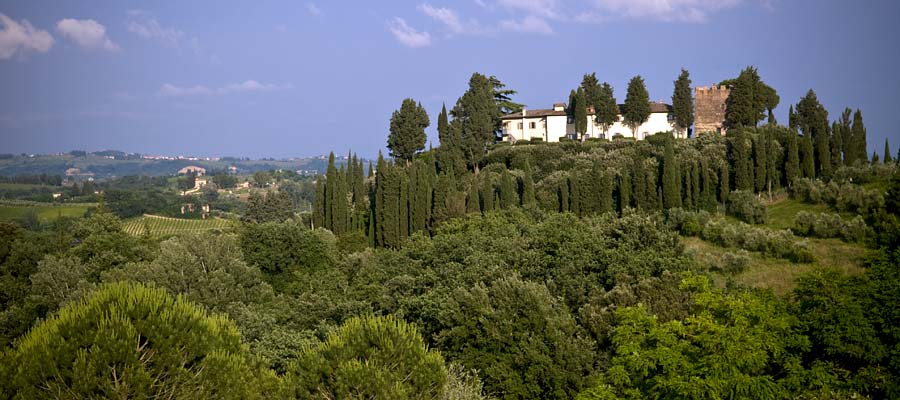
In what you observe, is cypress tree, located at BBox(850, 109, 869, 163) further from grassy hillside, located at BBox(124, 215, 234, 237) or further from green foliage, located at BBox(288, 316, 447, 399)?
grassy hillside, located at BBox(124, 215, 234, 237)

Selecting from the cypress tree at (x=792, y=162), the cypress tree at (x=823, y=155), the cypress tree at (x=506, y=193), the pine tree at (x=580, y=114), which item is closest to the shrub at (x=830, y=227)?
the cypress tree at (x=792, y=162)

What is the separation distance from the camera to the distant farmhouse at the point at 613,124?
65812mm

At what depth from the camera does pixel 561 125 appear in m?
70.1

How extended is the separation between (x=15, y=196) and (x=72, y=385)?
16987 cm

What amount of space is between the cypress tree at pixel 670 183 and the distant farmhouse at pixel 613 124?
55.7ft

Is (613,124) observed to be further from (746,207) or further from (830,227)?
(830,227)

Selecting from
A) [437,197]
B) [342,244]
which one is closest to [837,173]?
[437,197]

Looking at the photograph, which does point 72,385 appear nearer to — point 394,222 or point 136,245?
point 136,245

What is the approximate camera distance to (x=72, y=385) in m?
14.6

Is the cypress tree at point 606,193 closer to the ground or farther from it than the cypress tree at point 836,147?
closer to the ground

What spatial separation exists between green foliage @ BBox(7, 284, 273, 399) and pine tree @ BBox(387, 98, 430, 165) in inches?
1904

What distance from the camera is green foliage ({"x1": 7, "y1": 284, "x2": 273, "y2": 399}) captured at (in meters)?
14.6

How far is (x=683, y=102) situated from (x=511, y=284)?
44.9m

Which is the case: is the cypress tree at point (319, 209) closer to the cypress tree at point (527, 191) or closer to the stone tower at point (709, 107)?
the cypress tree at point (527, 191)
